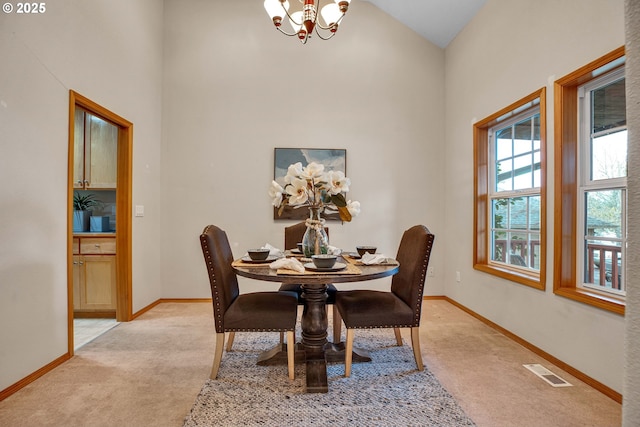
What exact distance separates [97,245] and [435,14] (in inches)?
171

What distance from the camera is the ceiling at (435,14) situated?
3.67 meters

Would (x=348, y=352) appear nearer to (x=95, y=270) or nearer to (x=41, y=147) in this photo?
(x=41, y=147)

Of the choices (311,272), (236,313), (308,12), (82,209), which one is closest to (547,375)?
(311,272)

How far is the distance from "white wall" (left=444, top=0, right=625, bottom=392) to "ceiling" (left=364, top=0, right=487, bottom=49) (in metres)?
0.12

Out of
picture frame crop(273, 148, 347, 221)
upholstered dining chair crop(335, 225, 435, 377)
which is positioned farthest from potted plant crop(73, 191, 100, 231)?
upholstered dining chair crop(335, 225, 435, 377)

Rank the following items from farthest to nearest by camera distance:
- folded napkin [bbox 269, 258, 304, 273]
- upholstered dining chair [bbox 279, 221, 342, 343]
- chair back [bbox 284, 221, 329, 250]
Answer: chair back [bbox 284, 221, 329, 250] < upholstered dining chair [bbox 279, 221, 342, 343] < folded napkin [bbox 269, 258, 304, 273]

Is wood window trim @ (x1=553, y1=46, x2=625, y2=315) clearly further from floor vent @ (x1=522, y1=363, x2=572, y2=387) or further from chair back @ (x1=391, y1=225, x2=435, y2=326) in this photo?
chair back @ (x1=391, y1=225, x2=435, y2=326)

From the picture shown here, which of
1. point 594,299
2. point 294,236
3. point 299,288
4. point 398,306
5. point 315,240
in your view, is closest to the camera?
point 594,299

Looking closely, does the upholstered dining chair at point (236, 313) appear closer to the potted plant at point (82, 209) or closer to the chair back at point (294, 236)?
the chair back at point (294, 236)

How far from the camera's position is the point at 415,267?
2279 millimetres

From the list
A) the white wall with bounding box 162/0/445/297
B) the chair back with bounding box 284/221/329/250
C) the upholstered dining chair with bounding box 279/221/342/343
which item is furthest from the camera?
the white wall with bounding box 162/0/445/297

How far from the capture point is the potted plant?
3.78 meters

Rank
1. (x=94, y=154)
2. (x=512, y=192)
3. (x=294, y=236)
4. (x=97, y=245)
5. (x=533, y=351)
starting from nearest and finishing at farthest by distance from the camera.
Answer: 1. (x=533, y=351)
2. (x=512, y=192)
3. (x=294, y=236)
4. (x=97, y=245)
5. (x=94, y=154)

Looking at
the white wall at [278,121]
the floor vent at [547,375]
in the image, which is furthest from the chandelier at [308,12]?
the floor vent at [547,375]
